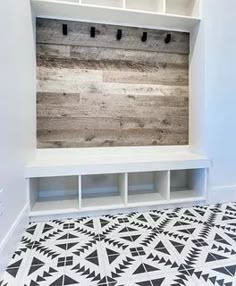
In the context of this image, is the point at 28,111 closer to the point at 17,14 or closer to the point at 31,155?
the point at 31,155

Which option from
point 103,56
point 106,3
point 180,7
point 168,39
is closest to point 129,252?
point 103,56

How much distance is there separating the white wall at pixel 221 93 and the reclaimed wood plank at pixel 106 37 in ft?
1.20

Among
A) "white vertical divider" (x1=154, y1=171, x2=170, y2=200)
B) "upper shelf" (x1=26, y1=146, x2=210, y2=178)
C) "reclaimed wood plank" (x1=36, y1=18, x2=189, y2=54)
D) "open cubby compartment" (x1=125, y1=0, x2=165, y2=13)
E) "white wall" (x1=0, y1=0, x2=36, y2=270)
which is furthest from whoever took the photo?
"open cubby compartment" (x1=125, y1=0, x2=165, y2=13)

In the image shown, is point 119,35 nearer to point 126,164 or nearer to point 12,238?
point 126,164

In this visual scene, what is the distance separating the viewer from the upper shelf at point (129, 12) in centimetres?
206

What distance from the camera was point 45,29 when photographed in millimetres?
2266

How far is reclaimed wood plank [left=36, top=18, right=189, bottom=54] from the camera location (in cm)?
227

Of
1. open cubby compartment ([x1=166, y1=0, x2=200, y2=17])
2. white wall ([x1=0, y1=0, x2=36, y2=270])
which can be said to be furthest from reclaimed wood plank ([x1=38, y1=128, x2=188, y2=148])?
open cubby compartment ([x1=166, y1=0, x2=200, y2=17])

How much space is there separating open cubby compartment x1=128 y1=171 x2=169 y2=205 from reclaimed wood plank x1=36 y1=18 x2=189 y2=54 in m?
1.33

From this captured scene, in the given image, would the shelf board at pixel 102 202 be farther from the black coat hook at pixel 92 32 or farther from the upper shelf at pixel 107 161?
the black coat hook at pixel 92 32

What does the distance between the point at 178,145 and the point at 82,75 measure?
1.25m

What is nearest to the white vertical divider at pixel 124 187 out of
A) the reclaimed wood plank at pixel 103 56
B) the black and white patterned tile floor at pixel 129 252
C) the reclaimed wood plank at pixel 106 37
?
the black and white patterned tile floor at pixel 129 252

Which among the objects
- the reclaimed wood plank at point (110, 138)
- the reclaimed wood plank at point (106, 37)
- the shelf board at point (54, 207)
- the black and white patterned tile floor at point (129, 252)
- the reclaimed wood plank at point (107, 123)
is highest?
the reclaimed wood plank at point (106, 37)

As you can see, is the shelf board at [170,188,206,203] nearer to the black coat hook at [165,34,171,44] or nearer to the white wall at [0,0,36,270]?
the white wall at [0,0,36,270]
